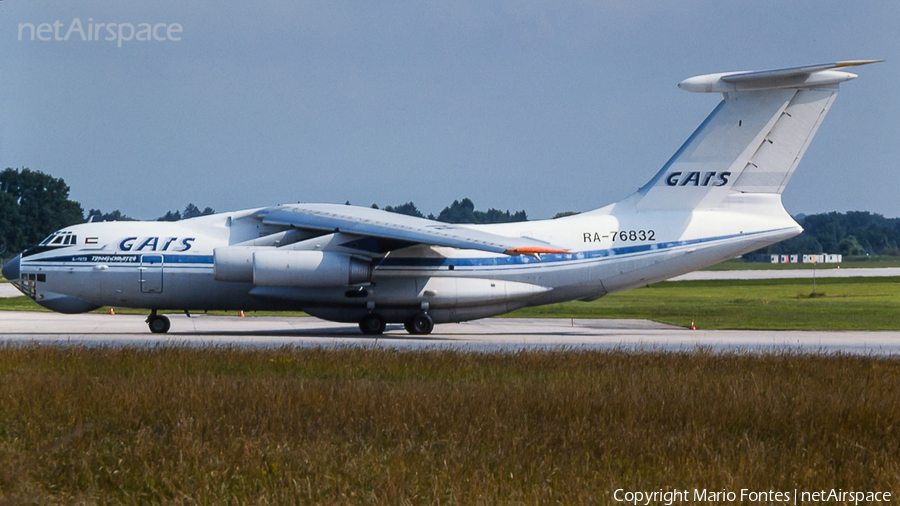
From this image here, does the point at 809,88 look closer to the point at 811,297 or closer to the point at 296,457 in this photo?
the point at 296,457

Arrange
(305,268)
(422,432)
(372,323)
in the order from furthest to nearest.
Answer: (372,323)
(305,268)
(422,432)

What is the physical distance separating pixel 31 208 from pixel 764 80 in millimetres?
60022

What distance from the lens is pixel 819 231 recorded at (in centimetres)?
15588

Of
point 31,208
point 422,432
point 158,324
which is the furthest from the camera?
point 31,208

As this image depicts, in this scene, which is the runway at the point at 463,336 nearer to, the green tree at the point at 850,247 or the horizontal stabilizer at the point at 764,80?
the horizontal stabilizer at the point at 764,80

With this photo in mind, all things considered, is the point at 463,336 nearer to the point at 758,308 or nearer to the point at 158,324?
the point at 158,324

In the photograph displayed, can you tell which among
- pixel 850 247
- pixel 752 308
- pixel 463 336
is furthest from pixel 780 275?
pixel 850 247

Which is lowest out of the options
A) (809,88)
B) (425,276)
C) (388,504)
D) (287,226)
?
(388,504)

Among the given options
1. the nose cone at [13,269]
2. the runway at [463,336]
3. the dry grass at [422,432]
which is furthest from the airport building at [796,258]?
the dry grass at [422,432]

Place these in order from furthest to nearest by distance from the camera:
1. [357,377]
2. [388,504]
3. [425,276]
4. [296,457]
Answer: [425,276]
[357,377]
[296,457]
[388,504]

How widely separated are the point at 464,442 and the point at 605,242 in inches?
573

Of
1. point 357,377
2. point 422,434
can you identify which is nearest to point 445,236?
point 357,377

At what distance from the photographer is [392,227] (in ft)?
61.6

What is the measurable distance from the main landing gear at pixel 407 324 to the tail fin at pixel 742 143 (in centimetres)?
601
